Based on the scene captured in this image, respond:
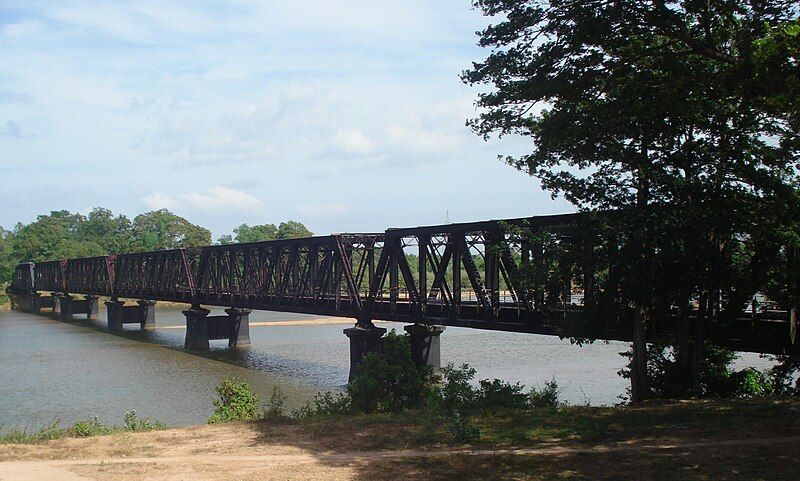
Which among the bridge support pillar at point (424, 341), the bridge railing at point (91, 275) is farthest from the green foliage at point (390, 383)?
the bridge railing at point (91, 275)

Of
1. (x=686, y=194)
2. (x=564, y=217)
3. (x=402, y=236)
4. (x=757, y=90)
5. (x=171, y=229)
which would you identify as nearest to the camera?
(x=757, y=90)

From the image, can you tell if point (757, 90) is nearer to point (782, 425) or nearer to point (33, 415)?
point (782, 425)

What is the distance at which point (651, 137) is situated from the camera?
63.1 ft

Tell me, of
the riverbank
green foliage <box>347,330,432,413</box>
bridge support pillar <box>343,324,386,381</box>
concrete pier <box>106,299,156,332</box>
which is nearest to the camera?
the riverbank

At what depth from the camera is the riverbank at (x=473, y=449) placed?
13.4m

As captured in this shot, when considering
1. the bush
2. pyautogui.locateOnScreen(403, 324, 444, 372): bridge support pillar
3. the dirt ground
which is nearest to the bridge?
pyautogui.locateOnScreen(403, 324, 444, 372): bridge support pillar

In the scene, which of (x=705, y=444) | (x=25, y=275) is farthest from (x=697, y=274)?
(x=25, y=275)

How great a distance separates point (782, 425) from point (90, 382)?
35953 millimetres

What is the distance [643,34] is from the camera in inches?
647

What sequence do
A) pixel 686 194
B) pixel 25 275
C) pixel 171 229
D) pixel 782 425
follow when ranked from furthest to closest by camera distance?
pixel 171 229 → pixel 25 275 → pixel 686 194 → pixel 782 425

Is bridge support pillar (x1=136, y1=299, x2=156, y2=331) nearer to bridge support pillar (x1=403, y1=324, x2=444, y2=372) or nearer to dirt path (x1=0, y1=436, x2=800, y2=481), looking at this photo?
bridge support pillar (x1=403, y1=324, x2=444, y2=372)

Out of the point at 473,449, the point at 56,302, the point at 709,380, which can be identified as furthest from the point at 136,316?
the point at 473,449

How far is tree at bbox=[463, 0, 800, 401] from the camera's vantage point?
53.3 feet

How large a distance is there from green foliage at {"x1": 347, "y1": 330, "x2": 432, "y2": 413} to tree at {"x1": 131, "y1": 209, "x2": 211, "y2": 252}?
138958mm
